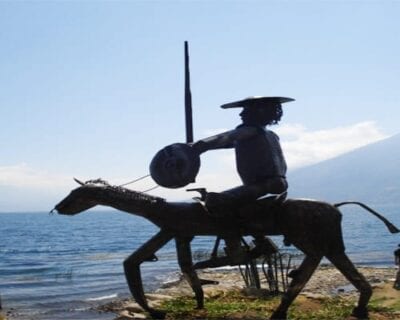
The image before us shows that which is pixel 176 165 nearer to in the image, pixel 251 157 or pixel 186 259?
pixel 251 157

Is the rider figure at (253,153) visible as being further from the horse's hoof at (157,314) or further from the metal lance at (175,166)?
the horse's hoof at (157,314)

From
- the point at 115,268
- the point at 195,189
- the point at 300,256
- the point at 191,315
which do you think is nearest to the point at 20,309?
the point at 191,315

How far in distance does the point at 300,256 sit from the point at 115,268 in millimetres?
12168

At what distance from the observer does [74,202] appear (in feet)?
28.9

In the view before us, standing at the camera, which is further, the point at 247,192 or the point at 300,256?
the point at 300,256

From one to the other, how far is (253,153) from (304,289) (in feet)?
47.6

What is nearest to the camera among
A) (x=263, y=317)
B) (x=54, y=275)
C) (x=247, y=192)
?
(x=247, y=192)

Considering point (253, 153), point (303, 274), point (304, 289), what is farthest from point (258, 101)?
point (304, 289)

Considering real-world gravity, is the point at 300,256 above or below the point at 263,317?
below

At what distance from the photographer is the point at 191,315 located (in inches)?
374

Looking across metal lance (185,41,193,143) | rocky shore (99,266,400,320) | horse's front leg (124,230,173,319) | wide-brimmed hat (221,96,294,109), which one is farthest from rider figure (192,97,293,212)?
rocky shore (99,266,400,320)

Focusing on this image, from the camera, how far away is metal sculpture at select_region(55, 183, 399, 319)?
8539 mm

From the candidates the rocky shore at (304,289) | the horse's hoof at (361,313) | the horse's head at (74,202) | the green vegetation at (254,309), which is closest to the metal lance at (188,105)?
the horse's head at (74,202)

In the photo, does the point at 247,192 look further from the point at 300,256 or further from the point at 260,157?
the point at 300,256
